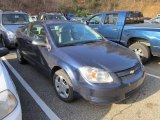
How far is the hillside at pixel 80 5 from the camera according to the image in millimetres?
39531

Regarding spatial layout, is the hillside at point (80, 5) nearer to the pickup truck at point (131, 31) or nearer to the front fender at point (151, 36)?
the pickup truck at point (131, 31)

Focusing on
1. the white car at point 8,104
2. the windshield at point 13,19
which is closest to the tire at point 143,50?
the white car at point 8,104

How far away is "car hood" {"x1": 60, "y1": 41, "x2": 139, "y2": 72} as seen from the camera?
4070 millimetres

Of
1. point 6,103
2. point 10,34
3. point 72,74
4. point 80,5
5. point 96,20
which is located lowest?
point 80,5

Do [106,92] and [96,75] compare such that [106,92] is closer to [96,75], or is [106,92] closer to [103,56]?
[96,75]

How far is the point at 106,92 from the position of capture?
149 inches

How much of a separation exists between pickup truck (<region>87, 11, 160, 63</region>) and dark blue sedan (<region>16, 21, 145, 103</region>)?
1.81 metres

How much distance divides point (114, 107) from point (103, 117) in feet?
1.28

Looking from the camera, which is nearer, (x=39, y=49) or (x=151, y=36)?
(x=39, y=49)

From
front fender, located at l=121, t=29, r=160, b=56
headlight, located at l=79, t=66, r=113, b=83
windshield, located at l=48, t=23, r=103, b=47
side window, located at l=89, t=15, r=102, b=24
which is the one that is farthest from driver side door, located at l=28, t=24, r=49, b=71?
side window, located at l=89, t=15, r=102, b=24

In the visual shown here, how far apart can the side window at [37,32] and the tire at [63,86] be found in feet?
3.76

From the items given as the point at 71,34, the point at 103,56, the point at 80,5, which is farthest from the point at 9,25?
the point at 80,5

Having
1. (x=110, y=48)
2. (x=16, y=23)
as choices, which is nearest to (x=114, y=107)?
(x=110, y=48)

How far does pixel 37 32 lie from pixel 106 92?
287 centimetres
